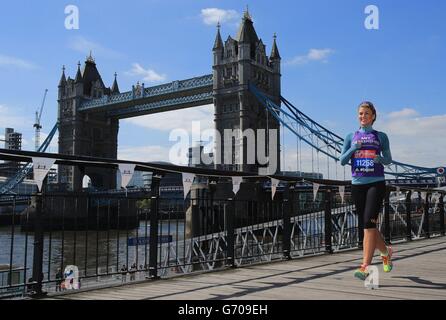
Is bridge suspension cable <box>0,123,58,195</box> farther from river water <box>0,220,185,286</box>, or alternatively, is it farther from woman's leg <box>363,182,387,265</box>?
woman's leg <box>363,182,387,265</box>

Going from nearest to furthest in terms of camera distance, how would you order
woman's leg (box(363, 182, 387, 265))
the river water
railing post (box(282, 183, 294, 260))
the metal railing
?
woman's leg (box(363, 182, 387, 265))
the metal railing
the river water
railing post (box(282, 183, 294, 260))

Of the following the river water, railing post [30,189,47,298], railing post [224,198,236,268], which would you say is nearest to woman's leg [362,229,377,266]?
railing post [224,198,236,268]

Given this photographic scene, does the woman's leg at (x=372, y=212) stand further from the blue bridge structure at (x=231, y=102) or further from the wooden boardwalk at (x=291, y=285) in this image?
the blue bridge structure at (x=231, y=102)

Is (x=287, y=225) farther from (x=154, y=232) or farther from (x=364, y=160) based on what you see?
(x=364, y=160)

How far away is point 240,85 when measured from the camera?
6756 cm

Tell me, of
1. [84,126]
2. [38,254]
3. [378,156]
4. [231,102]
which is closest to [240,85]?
[231,102]

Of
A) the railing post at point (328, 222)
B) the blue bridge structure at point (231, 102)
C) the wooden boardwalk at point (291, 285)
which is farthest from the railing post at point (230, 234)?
the blue bridge structure at point (231, 102)

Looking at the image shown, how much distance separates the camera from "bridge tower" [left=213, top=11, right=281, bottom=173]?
66819 mm

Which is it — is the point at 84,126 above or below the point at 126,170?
above

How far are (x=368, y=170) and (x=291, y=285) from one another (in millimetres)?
1489

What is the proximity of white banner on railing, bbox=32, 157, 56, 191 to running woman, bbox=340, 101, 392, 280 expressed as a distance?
3.01m

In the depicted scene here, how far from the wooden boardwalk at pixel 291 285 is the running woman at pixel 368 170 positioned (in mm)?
453

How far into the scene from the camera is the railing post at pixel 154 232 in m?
5.78

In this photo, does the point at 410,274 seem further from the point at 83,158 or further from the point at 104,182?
the point at 104,182
